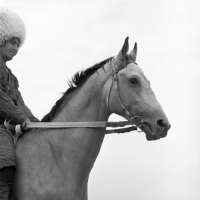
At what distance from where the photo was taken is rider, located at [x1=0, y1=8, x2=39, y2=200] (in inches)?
227

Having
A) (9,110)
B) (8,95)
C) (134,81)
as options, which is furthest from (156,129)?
(8,95)

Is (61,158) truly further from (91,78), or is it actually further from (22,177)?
(91,78)

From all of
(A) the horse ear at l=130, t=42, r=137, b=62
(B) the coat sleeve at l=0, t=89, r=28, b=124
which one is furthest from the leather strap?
(A) the horse ear at l=130, t=42, r=137, b=62

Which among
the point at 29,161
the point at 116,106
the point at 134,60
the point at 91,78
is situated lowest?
the point at 29,161

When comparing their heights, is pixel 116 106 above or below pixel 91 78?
below

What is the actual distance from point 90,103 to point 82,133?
0.53 metres

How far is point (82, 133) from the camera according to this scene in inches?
237

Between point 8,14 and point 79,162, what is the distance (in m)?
3.18

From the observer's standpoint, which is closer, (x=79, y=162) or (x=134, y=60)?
(x=79, y=162)

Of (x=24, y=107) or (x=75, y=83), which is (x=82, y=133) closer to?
→ (x=75, y=83)

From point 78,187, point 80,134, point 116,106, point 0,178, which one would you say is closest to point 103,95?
point 116,106

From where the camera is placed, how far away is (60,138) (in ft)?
20.0

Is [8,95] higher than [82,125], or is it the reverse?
[8,95]

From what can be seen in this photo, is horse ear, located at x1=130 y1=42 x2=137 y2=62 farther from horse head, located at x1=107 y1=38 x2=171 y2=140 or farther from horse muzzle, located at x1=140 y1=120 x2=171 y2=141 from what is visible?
horse muzzle, located at x1=140 y1=120 x2=171 y2=141
